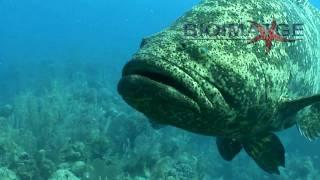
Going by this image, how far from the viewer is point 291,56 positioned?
5.38 metres

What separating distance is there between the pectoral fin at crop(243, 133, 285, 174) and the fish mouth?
202cm

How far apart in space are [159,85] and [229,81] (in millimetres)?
795

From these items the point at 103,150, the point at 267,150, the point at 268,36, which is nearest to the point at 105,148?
the point at 103,150

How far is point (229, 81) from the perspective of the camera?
4332mm

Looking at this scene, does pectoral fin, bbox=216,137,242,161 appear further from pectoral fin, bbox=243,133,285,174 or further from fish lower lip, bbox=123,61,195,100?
fish lower lip, bbox=123,61,195,100

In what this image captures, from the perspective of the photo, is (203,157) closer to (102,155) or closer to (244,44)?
(102,155)

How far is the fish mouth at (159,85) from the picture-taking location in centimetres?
392

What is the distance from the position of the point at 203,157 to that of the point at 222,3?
824 centimetres

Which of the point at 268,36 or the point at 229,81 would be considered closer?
the point at 229,81

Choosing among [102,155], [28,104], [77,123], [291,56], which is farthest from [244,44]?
[28,104]

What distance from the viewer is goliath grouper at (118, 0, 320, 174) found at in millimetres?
4000

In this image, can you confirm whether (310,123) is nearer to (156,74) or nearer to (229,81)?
(229,81)
